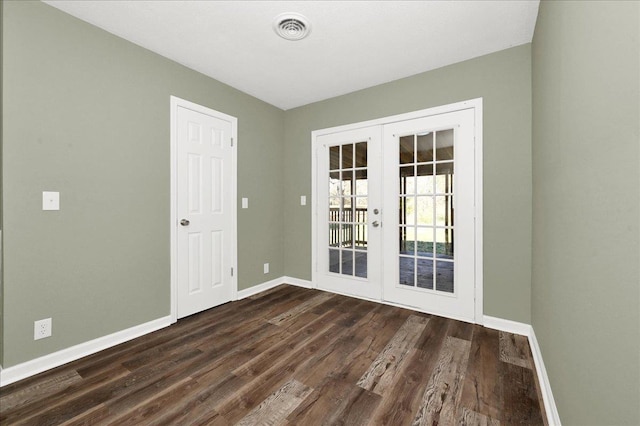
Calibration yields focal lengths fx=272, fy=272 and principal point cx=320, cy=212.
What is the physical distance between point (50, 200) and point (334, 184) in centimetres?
270

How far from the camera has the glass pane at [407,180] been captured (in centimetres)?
301

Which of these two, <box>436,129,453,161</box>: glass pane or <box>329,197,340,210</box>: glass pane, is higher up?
<box>436,129,453,161</box>: glass pane

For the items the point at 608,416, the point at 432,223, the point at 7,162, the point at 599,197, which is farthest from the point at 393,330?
the point at 7,162

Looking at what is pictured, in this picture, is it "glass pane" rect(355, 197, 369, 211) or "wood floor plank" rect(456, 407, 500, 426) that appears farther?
"glass pane" rect(355, 197, 369, 211)

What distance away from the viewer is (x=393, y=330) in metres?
2.49

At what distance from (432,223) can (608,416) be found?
2.17 metres

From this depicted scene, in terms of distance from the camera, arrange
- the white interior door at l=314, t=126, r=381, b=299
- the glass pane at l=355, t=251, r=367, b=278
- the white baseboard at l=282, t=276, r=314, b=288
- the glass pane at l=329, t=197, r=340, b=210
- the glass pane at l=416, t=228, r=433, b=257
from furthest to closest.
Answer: the white baseboard at l=282, t=276, r=314, b=288 < the glass pane at l=329, t=197, r=340, b=210 < the glass pane at l=355, t=251, r=367, b=278 < the white interior door at l=314, t=126, r=381, b=299 < the glass pane at l=416, t=228, r=433, b=257

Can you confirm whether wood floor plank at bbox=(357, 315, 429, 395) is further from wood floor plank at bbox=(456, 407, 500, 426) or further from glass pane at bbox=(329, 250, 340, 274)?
glass pane at bbox=(329, 250, 340, 274)

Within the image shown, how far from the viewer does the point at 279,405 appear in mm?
1545

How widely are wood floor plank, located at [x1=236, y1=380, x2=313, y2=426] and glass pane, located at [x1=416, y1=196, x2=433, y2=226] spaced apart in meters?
1.99

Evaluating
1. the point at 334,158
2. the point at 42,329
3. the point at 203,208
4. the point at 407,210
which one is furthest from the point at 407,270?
the point at 42,329

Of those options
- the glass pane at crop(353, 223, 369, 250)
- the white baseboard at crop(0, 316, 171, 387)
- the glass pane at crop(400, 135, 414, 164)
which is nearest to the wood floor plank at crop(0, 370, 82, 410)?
the white baseboard at crop(0, 316, 171, 387)

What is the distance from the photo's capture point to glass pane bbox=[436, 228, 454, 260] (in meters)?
2.78

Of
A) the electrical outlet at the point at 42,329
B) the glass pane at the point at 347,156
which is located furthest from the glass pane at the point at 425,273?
the electrical outlet at the point at 42,329
